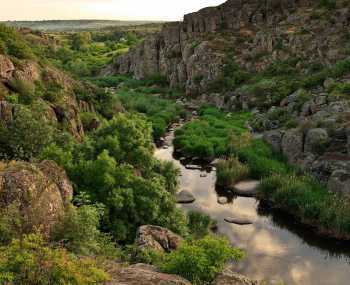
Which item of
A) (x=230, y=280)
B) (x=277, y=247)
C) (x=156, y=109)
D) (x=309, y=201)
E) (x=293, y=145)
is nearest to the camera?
(x=230, y=280)

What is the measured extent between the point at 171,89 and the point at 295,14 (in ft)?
95.2

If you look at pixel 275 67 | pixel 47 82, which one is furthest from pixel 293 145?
pixel 275 67

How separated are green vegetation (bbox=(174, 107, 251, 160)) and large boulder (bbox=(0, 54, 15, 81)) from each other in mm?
20269

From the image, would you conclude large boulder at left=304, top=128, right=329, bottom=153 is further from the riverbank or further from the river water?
the river water

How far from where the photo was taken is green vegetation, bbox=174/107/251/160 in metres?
A: 52.0

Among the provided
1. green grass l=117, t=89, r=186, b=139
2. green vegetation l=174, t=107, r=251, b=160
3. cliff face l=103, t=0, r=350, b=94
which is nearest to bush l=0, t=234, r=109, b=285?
green vegetation l=174, t=107, r=251, b=160

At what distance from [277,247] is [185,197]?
1030 centimetres

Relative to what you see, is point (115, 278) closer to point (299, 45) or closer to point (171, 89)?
point (299, 45)

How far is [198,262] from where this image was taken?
1828cm

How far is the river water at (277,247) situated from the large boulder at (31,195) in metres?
13.0

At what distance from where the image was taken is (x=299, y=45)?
85.9 meters

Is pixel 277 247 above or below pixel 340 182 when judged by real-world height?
below

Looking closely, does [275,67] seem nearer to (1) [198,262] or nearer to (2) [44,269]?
(1) [198,262]

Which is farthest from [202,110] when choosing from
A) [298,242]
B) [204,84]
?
[298,242]
